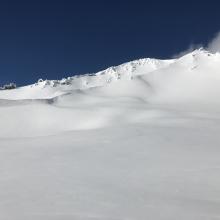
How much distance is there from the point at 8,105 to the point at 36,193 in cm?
4200

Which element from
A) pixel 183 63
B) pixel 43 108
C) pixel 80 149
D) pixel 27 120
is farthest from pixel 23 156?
pixel 183 63

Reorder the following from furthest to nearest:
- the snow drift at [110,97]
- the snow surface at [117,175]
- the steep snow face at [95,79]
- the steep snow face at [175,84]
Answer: the steep snow face at [95,79], the steep snow face at [175,84], the snow drift at [110,97], the snow surface at [117,175]

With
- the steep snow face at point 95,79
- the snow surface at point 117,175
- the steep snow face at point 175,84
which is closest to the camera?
the snow surface at point 117,175

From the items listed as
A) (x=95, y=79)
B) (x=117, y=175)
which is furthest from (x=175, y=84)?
(x=117, y=175)

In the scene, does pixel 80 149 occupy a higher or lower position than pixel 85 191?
higher

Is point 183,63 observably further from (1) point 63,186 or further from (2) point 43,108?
(1) point 63,186

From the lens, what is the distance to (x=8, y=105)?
170 ft

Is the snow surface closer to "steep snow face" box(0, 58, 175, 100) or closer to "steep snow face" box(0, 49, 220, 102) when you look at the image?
"steep snow face" box(0, 49, 220, 102)

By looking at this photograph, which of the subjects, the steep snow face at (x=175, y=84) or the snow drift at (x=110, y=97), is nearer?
the snow drift at (x=110, y=97)

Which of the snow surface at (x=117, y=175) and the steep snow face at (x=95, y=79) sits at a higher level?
the steep snow face at (x=95, y=79)

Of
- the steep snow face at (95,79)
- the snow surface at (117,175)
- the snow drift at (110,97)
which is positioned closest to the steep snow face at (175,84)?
the snow drift at (110,97)

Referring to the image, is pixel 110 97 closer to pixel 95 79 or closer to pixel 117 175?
pixel 117 175

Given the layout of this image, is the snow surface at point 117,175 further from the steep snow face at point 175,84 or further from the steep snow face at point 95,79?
the steep snow face at point 95,79

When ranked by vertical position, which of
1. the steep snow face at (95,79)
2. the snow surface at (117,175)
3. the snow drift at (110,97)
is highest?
the steep snow face at (95,79)
